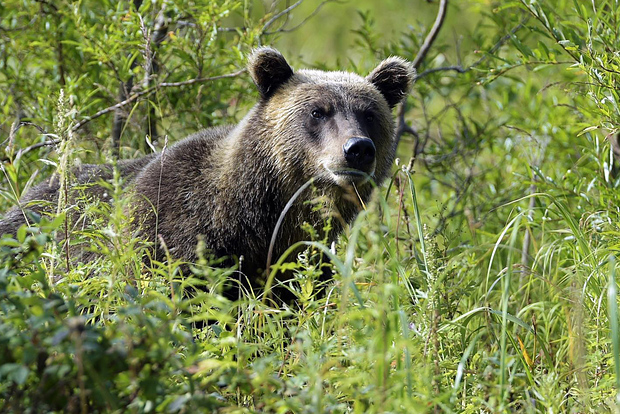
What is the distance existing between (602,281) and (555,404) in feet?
4.01

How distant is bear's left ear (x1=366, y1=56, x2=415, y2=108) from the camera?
4.87 metres

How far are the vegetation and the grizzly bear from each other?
0.29 m

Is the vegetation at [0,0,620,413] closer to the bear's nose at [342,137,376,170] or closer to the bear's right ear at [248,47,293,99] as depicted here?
the bear's nose at [342,137,376,170]

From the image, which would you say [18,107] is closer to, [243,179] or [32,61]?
[32,61]

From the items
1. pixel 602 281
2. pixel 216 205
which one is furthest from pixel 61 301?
pixel 602 281

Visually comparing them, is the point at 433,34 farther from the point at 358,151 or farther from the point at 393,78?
the point at 358,151

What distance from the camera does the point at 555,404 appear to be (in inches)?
96.7

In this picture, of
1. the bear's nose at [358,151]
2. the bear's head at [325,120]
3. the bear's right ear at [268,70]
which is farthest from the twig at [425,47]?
the bear's nose at [358,151]

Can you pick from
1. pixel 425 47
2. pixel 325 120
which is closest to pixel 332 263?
pixel 325 120

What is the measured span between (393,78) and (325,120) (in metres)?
0.72

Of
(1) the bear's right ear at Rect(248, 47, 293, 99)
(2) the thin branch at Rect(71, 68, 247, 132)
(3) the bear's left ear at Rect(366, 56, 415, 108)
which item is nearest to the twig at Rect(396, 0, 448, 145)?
(3) the bear's left ear at Rect(366, 56, 415, 108)

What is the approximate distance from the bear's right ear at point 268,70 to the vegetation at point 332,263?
672 millimetres

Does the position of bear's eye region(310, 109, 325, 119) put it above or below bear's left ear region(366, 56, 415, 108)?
below

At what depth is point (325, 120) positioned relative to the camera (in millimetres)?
4465
